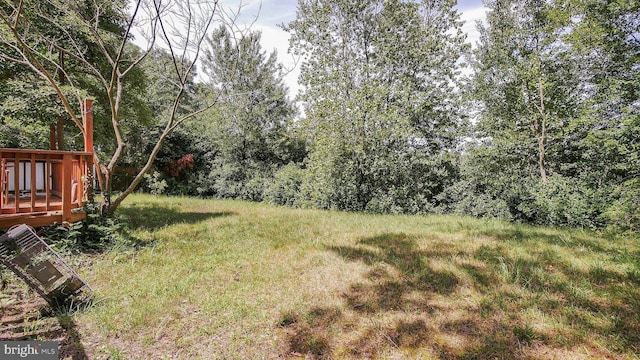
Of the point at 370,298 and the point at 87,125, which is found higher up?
the point at 87,125

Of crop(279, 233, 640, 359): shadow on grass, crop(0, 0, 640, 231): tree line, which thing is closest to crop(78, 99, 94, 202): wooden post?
crop(0, 0, 640, 231): tree line

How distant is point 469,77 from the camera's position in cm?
1029

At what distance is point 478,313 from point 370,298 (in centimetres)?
109

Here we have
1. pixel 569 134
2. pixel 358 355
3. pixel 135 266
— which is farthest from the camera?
pixel 569 134

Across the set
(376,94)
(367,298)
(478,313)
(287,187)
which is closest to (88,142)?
(367,298)

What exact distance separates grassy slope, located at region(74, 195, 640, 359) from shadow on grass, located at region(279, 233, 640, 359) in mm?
14

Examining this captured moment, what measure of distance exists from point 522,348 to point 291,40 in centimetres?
1069

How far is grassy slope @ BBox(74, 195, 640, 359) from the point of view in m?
2.38

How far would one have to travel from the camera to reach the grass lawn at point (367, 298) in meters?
2.38

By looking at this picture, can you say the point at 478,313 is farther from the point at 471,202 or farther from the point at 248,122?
the point at 248,122

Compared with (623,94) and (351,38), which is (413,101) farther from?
(623,94)

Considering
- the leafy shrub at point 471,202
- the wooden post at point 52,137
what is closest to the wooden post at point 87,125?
the wooden post at point 52,137

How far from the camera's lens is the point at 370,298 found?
10.4ft

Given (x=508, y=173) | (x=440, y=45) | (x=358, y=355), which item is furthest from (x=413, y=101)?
(x=358, y=355)
